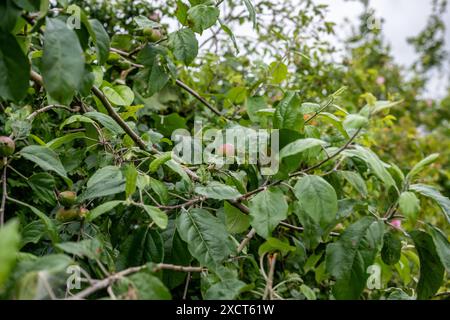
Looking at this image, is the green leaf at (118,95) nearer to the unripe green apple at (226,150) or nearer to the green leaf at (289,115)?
the unripe green apple at (226,150)

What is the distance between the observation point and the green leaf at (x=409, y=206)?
0.70 meters

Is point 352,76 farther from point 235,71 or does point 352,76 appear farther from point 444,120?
point 444,120

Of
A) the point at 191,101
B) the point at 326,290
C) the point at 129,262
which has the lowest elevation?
the point at 326,290

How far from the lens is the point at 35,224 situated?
82cm

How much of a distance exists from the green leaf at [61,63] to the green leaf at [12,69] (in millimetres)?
45

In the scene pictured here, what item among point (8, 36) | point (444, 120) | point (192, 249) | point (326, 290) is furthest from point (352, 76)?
point (444, 120)

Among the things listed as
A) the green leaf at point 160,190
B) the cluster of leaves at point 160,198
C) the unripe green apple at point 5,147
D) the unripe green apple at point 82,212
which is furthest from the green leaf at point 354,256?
the unripe green apple at point 5,147

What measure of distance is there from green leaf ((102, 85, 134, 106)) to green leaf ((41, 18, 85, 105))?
Answer: 424 millimetres

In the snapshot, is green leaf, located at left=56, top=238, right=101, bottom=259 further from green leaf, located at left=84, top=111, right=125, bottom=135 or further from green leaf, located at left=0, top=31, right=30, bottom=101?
green leaf, located at left=84, top=111, right=125, bottom=135

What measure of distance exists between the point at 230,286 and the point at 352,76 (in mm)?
2043

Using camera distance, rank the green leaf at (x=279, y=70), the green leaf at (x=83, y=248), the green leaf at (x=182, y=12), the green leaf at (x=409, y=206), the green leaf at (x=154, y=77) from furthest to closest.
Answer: the green leaf at (x=279, y=70) < the green leaf at (x=154, y=77) < the green leaf at (x=182, y=12) < the green leaf at (x=409, y=206) < the green leaf at (x=83, y=248)

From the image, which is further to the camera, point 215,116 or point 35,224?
point 215,116

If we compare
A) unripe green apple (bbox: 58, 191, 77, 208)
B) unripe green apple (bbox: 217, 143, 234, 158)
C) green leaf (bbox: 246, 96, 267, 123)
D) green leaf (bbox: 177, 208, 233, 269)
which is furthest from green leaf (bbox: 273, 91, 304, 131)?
unripe green apple (bbox: 58, 191, 77, 208)

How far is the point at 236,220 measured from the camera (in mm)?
868
